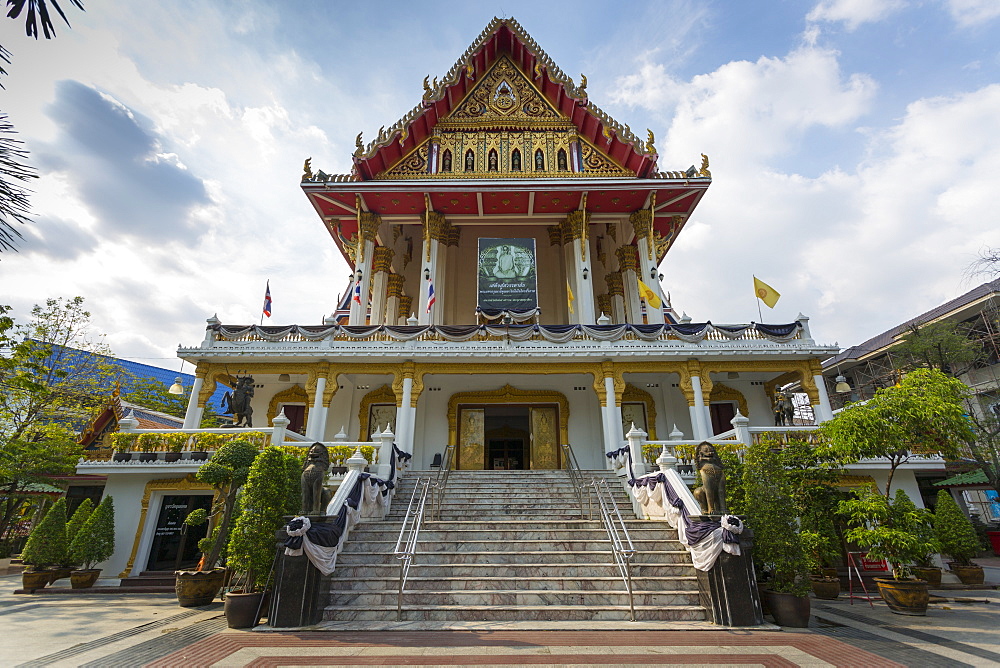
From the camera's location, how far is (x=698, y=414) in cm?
1475

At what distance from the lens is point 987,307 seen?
66.6 ft

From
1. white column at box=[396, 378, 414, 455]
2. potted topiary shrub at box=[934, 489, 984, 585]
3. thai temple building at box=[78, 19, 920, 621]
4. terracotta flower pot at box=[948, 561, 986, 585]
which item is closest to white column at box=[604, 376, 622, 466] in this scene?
thai temple building at box=[78, 19, 920, 621]

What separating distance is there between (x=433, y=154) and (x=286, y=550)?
17.8 metres

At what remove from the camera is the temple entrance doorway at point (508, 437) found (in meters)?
17.0

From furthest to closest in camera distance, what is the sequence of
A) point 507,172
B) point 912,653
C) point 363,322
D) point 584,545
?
point 507,172, point 363,322, point 584,545, point 912,653

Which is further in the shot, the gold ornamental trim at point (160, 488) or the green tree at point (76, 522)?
the gold ornamental trim at point (160, 488)

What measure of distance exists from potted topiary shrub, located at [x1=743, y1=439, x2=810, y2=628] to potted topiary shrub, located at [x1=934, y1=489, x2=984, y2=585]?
7.02 metres

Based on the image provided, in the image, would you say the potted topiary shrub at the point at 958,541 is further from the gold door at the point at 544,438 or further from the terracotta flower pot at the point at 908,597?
the gold door at the point at 544,438

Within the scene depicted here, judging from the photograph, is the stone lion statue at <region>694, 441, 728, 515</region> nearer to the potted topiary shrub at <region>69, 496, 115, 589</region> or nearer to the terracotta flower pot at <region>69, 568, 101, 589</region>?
the potted topiary shrub at <region>69, 496, 115, 589</region>

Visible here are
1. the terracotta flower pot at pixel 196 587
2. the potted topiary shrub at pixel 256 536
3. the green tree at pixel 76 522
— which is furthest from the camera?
the green tree at pixel 76 522

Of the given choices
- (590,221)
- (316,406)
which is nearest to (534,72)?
(590,221)

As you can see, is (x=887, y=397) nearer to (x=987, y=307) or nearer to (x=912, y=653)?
(x=912, y=653)

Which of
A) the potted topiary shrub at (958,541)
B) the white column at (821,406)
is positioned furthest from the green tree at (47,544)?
the potted topiary shrub at (958,541)

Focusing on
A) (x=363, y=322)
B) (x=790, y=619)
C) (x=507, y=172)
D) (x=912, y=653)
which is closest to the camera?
(x=912, y=653)
